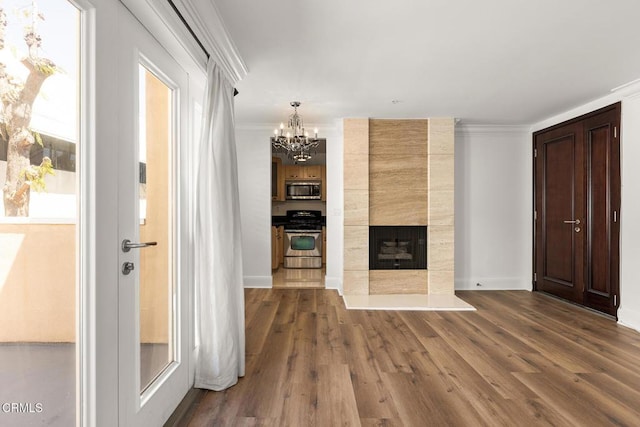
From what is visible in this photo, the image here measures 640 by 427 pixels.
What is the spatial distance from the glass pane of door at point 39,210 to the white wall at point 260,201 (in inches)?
162

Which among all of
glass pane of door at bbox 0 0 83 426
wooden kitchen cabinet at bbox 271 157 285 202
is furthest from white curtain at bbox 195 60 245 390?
wooden kitchen cabinet at bbox 271 157 285 202

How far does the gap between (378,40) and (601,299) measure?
12.7 feet

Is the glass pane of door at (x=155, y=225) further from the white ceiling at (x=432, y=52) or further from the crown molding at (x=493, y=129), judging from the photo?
the crown molding at (x=493, y=129)

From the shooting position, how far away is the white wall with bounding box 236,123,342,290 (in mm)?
5391

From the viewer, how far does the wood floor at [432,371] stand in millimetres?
2035

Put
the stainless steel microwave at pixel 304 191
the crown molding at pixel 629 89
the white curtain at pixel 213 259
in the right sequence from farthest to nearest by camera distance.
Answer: the stainless steel microwave at pixel 304 191 < the crown molding at pixel 629 89 < the white curtain at pixel 213 259

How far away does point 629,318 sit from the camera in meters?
3.70

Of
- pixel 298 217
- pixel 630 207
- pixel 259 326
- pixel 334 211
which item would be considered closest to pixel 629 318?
pixel 630 207

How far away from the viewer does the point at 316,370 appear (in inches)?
102

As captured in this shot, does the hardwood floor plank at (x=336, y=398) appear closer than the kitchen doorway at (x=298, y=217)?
Yes

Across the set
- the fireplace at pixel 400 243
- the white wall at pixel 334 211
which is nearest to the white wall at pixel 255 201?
the white wall at pixel 334 211

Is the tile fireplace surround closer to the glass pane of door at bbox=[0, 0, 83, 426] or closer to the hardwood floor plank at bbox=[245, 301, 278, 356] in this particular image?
the hardwood floor plank at bbox=[245, 301, 278, 356]

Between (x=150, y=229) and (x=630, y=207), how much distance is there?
14.8 ft

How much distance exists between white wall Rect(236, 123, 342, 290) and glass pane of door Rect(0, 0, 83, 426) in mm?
4108
